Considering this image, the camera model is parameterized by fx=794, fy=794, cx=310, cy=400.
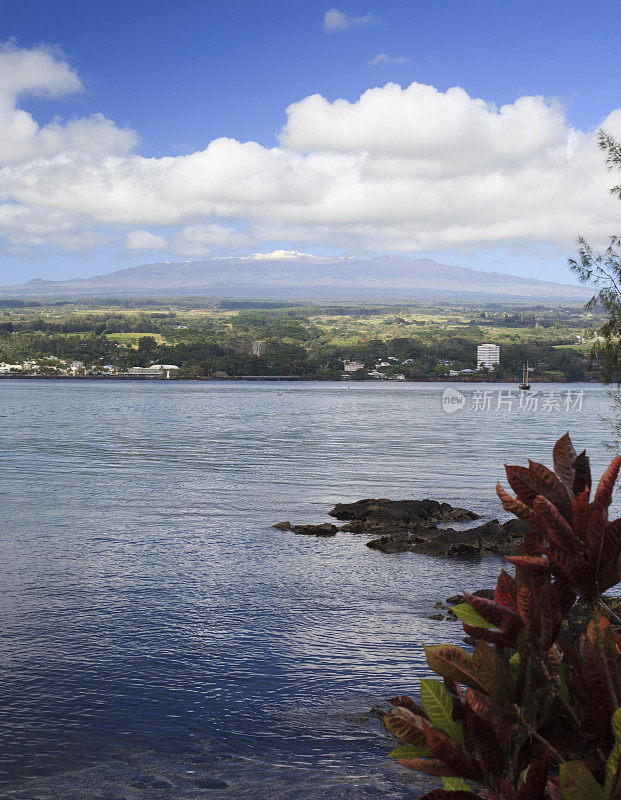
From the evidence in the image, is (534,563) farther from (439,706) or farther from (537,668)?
(439,706)

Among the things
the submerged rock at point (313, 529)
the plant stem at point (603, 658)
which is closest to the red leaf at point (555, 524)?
the plant stem at point (603, 658)

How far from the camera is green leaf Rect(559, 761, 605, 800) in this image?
2.23 m

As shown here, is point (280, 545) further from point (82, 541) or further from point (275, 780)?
point (275, 780)

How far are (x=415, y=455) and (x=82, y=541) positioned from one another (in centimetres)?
3144

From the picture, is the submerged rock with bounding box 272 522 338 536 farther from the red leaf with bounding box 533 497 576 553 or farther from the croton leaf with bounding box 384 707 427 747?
the red leaf with bounding box 533 497 576 553

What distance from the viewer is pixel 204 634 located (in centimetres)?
1352

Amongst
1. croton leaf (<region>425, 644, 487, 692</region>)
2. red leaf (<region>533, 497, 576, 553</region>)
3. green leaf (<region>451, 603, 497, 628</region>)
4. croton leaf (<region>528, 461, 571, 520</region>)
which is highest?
croton leaf (<region>528, 461, 571, 520</region>)

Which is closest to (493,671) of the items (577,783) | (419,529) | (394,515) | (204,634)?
(577,783)

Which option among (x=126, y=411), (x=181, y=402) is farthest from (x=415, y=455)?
(x=181, y=402)

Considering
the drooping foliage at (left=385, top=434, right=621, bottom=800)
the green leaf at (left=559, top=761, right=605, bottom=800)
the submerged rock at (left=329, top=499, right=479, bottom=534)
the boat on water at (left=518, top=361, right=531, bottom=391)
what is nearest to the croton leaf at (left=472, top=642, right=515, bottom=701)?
the drooping foliage at (left=385, top=434, right=621, bottom=800)

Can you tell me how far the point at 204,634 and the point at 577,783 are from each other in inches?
469

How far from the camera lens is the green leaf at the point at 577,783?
223 centimetres

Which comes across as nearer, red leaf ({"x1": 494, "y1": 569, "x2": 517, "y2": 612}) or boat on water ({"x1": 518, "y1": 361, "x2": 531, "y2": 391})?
red leaf ({"x1": 494, "y1": 569, "x2": 517, "y2": 612})

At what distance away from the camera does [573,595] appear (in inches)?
119
